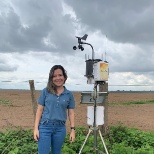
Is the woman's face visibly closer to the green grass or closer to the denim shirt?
the denim shirt

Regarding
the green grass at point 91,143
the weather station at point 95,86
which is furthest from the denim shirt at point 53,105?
the green grass at point 91,143

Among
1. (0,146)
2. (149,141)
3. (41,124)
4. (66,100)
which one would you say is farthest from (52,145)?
(149,141)

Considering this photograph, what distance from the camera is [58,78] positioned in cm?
395

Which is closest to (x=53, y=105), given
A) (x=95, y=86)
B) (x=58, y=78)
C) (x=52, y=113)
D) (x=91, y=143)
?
(x=52, y=113)

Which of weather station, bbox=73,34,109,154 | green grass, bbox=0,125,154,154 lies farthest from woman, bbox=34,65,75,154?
green grass, bbox=0,125,154,154

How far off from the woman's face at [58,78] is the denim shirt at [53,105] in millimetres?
126

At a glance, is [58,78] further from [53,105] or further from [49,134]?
[49,134]

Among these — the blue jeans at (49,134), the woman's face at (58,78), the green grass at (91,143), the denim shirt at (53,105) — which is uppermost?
the woman's face at (58,78)

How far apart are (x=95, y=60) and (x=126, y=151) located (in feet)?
5.37

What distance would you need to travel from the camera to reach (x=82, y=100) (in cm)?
523

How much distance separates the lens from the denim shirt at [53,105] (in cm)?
388

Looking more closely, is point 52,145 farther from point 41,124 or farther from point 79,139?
point 79,139

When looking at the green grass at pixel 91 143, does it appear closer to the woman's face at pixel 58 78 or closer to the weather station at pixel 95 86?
the weather station at pixel 95 86

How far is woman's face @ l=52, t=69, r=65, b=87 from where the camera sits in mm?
3957
